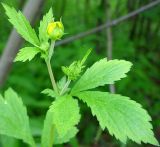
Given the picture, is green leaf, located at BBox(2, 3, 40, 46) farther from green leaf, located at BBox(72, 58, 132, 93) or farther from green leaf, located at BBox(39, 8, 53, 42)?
green leaf, located at BBox(72, 58, 132, 93)

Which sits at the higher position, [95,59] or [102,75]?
[95,59]

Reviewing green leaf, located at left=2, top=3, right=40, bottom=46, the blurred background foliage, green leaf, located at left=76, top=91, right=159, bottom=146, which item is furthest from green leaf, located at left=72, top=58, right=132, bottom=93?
the blurred background foliage

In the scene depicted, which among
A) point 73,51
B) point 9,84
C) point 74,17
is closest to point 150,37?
point 74,17

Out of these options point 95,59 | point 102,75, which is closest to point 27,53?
point 102,75

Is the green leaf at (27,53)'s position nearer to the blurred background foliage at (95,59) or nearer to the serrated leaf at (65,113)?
the serrated leaf at (65,113)

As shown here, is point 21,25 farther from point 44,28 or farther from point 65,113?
point 65,113

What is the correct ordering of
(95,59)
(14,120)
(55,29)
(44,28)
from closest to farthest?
1. (55,29)
2. (44,28)
3. (14,120)
4. (95,59)
